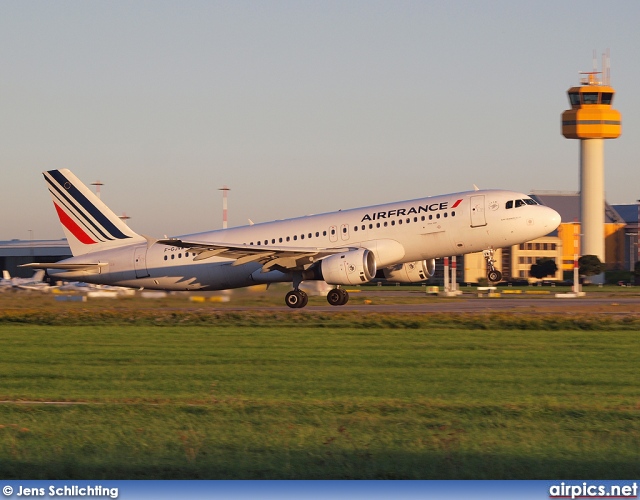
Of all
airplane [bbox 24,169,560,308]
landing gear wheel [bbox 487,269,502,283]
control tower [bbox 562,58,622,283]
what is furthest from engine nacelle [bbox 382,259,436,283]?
control tower [bbox 562,58,622,283]

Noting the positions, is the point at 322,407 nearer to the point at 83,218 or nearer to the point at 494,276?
the point at 494,276

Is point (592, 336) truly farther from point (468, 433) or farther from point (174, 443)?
point (174, 443)

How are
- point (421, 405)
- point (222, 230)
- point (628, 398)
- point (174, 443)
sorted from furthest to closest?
point (222, 230)
point (628, 398)
point (421, 405)
point (174, 443)

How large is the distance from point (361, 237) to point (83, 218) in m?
12.6

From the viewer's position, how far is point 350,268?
35.5 meters

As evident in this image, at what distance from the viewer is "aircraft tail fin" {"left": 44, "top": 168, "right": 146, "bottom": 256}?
41.1 meters

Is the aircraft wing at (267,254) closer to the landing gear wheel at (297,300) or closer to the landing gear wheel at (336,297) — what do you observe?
the landing gear wheel at (297,300)

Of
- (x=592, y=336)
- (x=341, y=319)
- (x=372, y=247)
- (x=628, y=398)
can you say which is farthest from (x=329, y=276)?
(x=628, y=398)

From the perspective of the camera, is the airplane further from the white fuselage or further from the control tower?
the control tower

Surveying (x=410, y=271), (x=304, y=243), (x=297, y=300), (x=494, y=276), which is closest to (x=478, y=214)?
(x=494, y=276)

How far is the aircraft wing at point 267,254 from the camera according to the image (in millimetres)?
35656

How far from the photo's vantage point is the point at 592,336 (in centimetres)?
2647

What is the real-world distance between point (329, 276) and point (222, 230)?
6.89m

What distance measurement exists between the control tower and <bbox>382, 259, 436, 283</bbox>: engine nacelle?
6409cm
